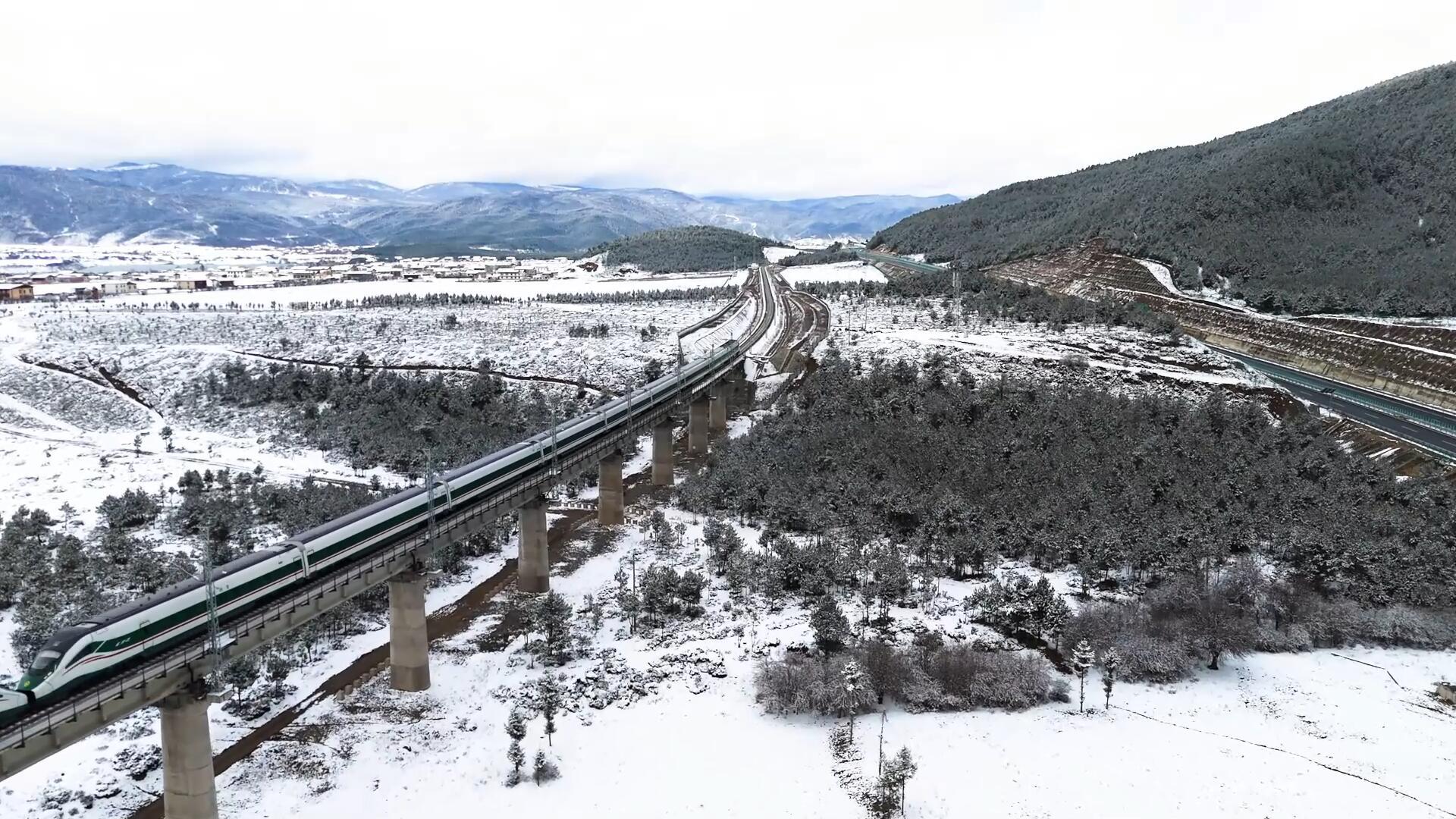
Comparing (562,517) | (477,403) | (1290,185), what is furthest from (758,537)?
(1290,185)

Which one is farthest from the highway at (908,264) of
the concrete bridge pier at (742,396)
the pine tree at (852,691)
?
the pine tree at (852,691)

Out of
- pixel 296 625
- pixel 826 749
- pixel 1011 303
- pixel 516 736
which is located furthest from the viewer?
pixel 1011 303

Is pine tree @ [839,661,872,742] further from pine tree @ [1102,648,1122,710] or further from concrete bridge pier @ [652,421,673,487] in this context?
concrete bridge pier @ [652,421,673,487]

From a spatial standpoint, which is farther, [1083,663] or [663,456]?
[663,456]

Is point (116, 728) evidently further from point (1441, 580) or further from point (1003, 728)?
point (1441, 580)

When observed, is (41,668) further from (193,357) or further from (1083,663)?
(193,357)

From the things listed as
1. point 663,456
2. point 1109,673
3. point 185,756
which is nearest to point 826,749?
point 1109,673
